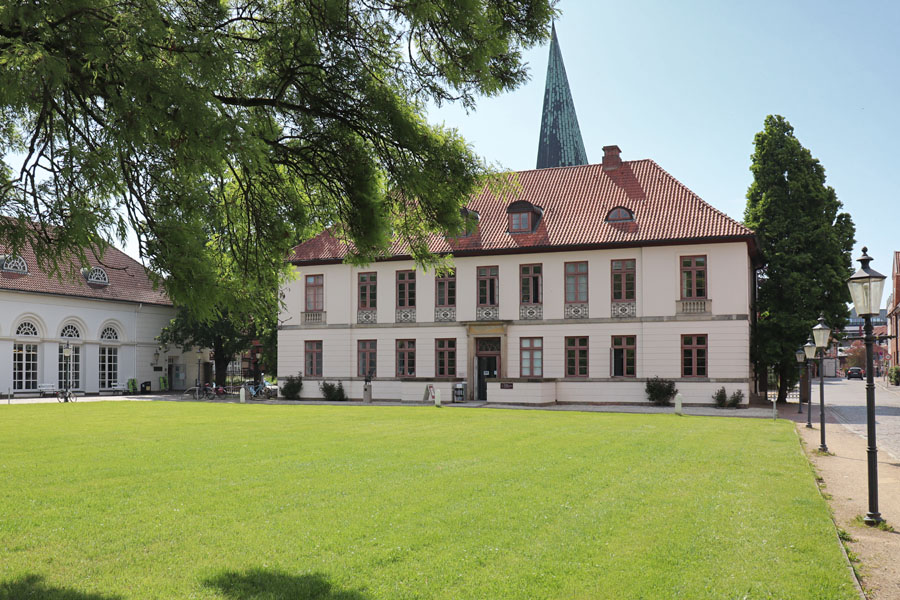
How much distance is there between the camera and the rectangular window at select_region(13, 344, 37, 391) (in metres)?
41.4

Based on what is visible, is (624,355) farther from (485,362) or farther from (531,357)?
(485,362)

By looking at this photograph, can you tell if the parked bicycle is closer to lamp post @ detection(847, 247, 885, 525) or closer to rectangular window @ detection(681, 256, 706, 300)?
rectangular window @ detection(681, 256, 706, 300)

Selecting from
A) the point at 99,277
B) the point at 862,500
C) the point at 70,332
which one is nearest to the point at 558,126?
the point at 99,277

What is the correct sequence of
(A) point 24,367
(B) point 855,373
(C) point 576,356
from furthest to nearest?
(B) point 855,373
(A) point 24,367
(C) point 576,356

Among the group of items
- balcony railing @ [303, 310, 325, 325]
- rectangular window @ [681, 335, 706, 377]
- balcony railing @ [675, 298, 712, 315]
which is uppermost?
balcony railing @ [675, 298, 712, 315]

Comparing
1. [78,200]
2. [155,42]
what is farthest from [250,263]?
[155,42]

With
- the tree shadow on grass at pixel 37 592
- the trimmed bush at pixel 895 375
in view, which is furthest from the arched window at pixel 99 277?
the trimmed bush at pixel 895 375

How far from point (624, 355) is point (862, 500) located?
73.8ft

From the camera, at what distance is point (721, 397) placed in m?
30.3

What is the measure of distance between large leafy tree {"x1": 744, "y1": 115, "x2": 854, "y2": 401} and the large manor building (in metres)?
1.60

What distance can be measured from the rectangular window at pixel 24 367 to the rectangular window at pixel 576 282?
30.3 m

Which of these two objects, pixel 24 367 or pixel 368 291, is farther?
pixel 24 367

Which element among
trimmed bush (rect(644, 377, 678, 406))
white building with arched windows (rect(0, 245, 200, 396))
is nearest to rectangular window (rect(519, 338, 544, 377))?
trimmed bush (rect(644, 377, 678, 406))

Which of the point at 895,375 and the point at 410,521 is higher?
the point at 410,521
